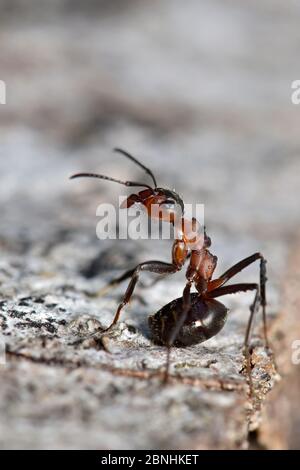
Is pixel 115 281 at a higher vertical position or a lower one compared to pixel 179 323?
higher

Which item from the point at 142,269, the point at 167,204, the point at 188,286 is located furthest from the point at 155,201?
the point at 188,286

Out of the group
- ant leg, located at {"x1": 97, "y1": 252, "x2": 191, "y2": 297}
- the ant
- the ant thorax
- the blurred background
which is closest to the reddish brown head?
the ant

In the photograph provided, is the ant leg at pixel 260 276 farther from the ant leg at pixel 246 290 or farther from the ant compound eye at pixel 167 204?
the ant compound eye at pixel 167 204

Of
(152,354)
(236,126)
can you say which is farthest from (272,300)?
(236,126)

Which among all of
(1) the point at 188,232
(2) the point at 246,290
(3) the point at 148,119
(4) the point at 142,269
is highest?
(3) the point at 148,119

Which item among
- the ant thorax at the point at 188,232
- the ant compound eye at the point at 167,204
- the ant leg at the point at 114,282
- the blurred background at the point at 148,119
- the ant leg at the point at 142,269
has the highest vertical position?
the blurred background at the point at 148,119

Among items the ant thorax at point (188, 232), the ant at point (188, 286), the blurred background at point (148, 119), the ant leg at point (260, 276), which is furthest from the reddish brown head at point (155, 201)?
the blurred background at point (148, 119)

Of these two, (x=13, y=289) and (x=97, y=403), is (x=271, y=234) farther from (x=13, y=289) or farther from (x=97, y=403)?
(x=97, y=403)

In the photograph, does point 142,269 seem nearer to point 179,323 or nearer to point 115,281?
point 115,281
